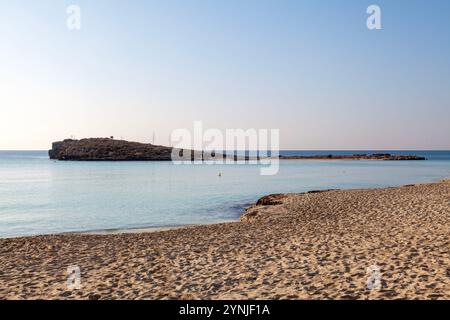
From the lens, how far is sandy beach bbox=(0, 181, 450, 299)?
29.7 feet

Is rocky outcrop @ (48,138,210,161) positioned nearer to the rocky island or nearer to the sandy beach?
the rocky island

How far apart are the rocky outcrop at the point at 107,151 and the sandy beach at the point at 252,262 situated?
149 m

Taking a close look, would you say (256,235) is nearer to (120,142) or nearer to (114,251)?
(114,251)

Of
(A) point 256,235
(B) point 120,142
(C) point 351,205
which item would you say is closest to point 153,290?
(A) point 256,235

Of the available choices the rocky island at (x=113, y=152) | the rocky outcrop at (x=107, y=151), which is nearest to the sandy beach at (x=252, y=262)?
the rocky island at (x=113, y=152)

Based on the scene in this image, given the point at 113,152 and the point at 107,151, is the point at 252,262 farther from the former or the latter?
the point at 107,151

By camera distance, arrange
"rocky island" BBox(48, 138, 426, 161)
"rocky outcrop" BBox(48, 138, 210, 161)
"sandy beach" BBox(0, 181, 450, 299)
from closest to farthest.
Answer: "sandy beach" BBox(0, 181, 450, 299), "rocky island" BBox(48, 138, 426, 161), "rocky outcrop" BBox(48, 138, 210, 161)

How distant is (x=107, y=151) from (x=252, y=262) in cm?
16126

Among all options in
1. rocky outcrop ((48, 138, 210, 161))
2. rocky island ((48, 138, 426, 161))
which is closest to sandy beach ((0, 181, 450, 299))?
rocky island ((48, 138, 426, 161))

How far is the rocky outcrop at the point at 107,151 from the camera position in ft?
527

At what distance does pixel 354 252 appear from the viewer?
1238 cm

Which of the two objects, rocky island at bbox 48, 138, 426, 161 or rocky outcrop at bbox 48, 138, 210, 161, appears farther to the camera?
rocky outcrop at bbox 48, 138, 210, 161

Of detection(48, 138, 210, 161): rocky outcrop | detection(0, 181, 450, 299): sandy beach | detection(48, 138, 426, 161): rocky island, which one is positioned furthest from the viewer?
detection(48, 138, 210, 161): rocky outcrop

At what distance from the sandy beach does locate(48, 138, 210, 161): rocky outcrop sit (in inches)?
5860
